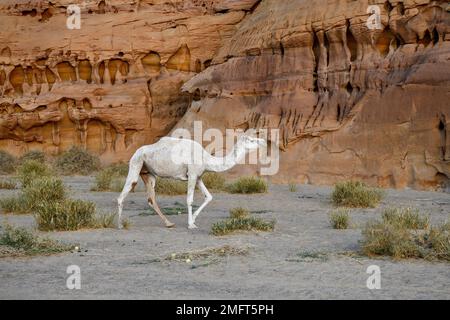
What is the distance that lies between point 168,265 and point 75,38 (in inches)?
1191

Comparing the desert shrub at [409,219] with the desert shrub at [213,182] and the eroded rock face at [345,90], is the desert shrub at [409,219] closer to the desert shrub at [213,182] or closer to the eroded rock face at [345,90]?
the eroded rock face at [345,90]

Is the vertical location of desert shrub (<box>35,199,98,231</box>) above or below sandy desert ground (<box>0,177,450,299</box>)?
above

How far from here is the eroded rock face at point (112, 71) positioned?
3438 centimetres

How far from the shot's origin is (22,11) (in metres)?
37.1

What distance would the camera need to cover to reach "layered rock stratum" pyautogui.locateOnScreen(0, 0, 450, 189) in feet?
67.1

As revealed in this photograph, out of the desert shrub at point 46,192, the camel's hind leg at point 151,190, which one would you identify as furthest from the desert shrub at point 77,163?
the camel's hind leg at point 151,190

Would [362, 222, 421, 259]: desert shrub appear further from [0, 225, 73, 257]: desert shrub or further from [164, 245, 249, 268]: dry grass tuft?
[0, 225, 73, 257]: desert shrub

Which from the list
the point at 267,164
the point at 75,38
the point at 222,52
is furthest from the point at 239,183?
the point at 75,38

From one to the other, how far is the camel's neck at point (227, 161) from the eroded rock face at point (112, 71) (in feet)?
77.8

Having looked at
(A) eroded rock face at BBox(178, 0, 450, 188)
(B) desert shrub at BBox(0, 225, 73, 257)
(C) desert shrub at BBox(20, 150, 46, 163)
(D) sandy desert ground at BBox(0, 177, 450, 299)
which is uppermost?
(A) eroded rock face at BBox(178, 0, 450, 188)

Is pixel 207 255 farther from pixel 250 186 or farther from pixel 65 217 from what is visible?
pixel 250 186

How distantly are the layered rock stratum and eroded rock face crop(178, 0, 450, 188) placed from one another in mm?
52

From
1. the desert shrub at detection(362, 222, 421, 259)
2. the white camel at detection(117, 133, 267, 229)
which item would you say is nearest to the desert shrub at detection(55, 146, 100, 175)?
the white camel at detection(117, 133, 267, 229)

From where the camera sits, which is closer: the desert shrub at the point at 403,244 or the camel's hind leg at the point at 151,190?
the desert shrub at the point at 403,244
